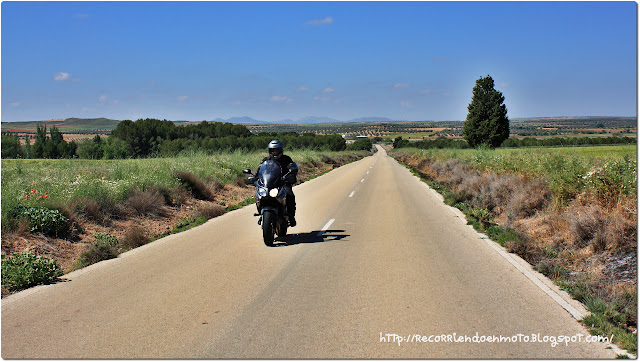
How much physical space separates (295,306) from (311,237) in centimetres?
483

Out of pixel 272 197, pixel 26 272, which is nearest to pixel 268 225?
pixel 272 197

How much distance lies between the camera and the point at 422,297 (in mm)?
6039

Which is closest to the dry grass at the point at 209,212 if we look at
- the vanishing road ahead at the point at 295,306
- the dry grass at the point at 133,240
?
the dry grass at the point at 133,240

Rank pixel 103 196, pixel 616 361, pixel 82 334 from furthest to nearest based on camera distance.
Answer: pixel 103 196 → pixel 82 334 → pixel 616 361

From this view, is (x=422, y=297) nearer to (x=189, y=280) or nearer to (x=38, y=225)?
(x=189, y=280)

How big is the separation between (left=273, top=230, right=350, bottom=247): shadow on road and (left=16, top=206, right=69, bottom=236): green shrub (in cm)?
426

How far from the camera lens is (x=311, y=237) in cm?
1053

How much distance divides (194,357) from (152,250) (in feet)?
17.6

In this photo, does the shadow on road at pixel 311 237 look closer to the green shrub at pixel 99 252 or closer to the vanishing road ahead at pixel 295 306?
the vanishing road ahead at pixel 295 306

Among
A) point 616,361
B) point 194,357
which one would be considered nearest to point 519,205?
point 616,361

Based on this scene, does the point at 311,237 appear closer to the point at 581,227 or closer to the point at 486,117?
the point at 581,227

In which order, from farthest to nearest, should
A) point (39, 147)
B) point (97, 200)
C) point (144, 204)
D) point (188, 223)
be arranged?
point (39, 147)
point (144, 204)
point (188, 223)
point (97, 200)

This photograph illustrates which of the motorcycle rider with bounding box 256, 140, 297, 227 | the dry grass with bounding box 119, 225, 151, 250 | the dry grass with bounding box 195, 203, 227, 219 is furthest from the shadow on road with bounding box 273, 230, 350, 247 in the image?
the dry grass with bounding box 195, 203, 227, 219

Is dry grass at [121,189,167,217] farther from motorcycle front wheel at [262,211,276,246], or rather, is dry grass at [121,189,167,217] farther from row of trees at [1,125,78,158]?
row of trees at [1,125,78,158]
